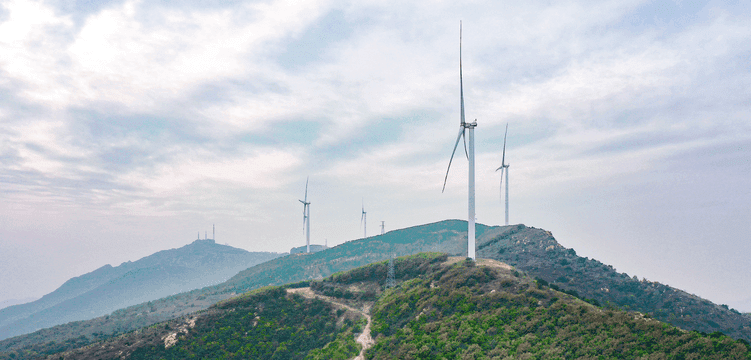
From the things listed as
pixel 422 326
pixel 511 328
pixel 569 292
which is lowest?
pixel 422 326

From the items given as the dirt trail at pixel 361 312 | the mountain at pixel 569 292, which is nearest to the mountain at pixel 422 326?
the dirt trail at pixel 361 312

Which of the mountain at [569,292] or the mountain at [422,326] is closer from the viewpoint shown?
the mountain at [422,326]

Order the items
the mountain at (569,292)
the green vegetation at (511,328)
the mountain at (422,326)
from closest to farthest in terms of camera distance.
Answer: the green vegetation at (511,328) < the mountain at (422,326) < the mountain at (569,292)

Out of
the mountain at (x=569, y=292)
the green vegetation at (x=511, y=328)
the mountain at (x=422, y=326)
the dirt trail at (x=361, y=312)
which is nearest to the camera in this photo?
the green vegetation at (x=511, y=328)

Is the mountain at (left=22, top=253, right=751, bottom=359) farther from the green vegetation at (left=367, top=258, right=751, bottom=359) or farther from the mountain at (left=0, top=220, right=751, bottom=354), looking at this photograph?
the mountain at (left=0, top=220, right=751, bottom=354)

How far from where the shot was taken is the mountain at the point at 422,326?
48.6 meters

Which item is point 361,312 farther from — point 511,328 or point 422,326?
point 511,328

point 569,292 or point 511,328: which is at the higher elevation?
point 511,328

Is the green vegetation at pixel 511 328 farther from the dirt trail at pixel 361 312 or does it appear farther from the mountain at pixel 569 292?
the mountain at pixel 569 292

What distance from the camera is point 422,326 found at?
226 ft

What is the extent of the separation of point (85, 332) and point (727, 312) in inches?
8629

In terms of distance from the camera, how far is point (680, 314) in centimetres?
10425

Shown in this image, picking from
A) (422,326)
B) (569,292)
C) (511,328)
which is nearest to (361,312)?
(422,326)

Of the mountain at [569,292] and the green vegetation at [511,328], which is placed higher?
the green vegetation at [511,328]
